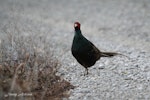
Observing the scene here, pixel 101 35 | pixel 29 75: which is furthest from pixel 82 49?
pixel 101 35

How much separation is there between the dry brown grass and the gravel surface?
352mm

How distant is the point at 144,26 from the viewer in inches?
542

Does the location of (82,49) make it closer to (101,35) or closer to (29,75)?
(29,75)

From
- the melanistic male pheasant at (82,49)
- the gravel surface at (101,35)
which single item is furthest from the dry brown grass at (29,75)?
the melanistic male pheasant at (82,49)

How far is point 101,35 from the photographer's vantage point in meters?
13.4

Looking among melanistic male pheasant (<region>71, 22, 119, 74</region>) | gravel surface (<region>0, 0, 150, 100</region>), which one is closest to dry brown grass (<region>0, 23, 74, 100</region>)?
gravel surface (<region>0, 0, 150, 100</region>)

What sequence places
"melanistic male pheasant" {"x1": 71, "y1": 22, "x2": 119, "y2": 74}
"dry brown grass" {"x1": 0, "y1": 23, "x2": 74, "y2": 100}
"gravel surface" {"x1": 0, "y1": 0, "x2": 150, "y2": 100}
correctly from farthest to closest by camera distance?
"melanistic male pheasant" {"x1": 71, "y1": 22, "x2": 119, "y2": 74}
"gravel surface" {"x1": 0, "y1": 0, "x2": 150, "y2": 100}
"dry brown grass" {"x1": 0, "y1": 23, "x2": 74, "y2": 100}

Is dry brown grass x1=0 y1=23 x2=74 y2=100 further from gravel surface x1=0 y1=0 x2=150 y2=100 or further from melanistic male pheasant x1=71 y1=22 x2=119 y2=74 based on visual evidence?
melanistic male pheasant x1=71 y1=22 x2=119 y2=74

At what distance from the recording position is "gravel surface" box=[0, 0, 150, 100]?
768 centimetres

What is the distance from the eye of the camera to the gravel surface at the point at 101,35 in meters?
7.68

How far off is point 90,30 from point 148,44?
10.4 feet

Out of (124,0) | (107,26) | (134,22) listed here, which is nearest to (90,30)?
(107,26)

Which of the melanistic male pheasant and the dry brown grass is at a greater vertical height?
the melanistic male pheasant

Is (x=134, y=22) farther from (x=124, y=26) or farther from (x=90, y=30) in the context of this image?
(x=90, y=30)
